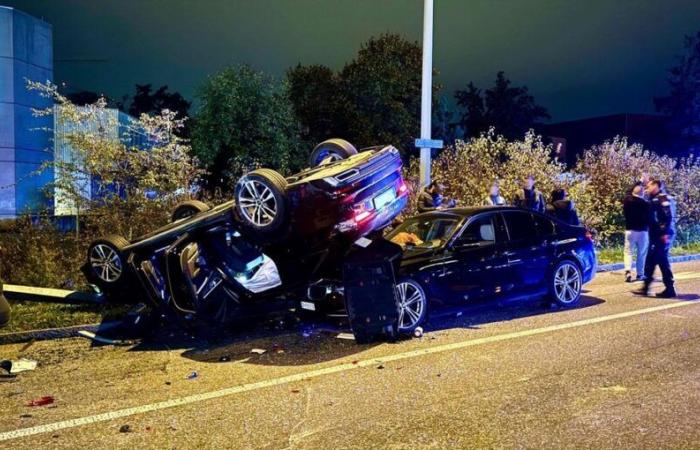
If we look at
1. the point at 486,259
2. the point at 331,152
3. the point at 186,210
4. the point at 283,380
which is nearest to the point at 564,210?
the point at 486,259

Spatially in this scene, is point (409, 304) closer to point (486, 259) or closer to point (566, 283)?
point (486, 259)

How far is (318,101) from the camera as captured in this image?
26672 mm

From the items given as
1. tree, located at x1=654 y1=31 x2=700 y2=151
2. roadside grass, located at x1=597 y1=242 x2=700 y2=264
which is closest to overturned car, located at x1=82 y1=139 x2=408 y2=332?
roadside grass, located at x1=597 y1=242 x2=700 y2=264

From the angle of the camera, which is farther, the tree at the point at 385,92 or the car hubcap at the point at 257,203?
the tree at the point at 385,92

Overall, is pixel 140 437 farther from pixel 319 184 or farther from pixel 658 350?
pixel 658 350

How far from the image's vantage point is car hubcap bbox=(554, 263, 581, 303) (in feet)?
27.9

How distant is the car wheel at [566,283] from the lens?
8.46m

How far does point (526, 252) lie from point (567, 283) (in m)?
0.99

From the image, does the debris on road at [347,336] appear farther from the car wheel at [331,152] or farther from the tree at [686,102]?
the tree at [686,102]

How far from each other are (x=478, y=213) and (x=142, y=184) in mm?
6524

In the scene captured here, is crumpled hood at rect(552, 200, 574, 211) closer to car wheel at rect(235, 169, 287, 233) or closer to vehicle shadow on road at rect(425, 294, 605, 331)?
vehicle shadow on road at rect(425, 294, 605, 331)

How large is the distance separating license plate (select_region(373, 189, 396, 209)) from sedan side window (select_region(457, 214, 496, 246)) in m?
1.15

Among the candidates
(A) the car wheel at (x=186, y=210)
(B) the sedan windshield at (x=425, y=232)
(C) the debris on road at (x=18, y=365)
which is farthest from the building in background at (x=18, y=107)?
(B) the sedan windshield at (x=425, y=232)

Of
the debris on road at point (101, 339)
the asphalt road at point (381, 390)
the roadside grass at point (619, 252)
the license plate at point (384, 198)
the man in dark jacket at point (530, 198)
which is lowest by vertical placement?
the asphalt road at point (381, 390)
